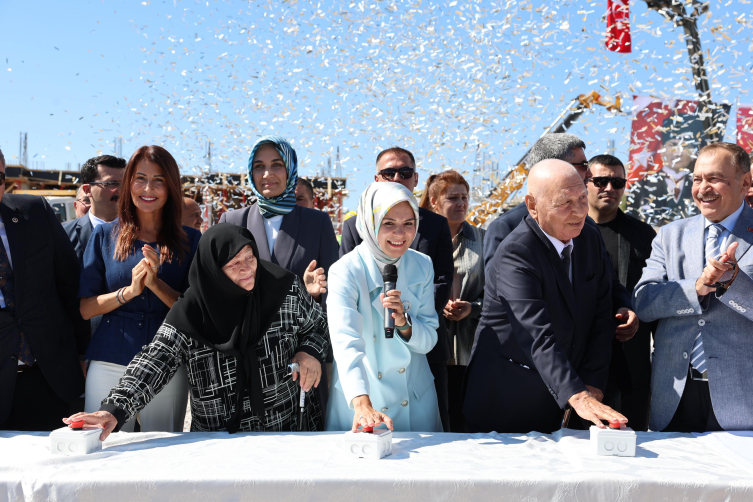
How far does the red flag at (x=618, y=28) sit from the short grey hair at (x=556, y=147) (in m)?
3.31

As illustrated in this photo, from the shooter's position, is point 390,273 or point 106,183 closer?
point 390,273

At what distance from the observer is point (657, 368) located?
254cm

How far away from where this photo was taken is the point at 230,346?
2268mm

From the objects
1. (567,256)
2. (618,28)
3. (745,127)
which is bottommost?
(567,256)

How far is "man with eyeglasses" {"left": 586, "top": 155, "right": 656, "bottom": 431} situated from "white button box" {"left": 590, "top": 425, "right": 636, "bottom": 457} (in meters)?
1.45

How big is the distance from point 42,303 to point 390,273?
69.1 inches

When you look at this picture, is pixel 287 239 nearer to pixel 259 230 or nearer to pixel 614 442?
pixel 259 230

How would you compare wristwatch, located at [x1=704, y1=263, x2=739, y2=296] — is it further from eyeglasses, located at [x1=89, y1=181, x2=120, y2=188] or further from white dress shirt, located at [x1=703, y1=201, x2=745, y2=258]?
eyeglasses, located at [x1=89, y1=181, x2=120, y2=188]

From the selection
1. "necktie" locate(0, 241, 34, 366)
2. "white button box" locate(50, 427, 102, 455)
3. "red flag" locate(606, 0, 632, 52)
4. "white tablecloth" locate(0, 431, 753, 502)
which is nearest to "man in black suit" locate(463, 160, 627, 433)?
"white tablecloth" locate(0, 431, 753, 502)

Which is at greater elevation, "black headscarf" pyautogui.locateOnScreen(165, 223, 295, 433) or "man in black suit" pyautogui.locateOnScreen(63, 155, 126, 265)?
"man in black suit" pyautogui.locateOnScreen(63, 155, 126, 265)

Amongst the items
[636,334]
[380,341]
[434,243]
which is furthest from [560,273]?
[636,334]

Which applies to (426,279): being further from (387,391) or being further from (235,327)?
(235,327)

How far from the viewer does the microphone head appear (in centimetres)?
219

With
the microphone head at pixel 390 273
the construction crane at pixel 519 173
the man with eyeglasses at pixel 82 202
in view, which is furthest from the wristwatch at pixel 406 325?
the construction crane at pixel 519 173
